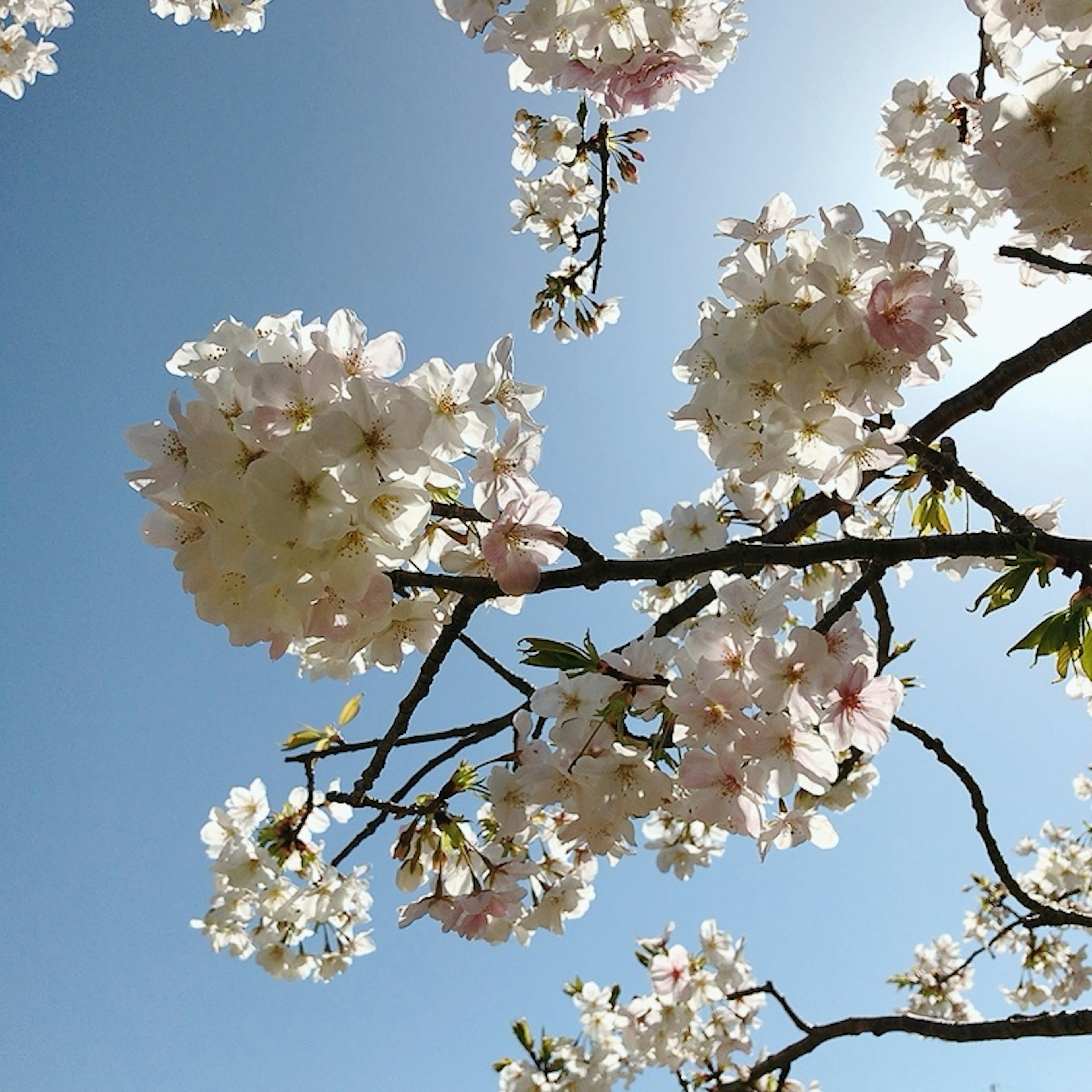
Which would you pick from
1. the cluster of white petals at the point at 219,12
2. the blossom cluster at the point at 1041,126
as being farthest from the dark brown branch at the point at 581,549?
the cluster of white petals at the point at 219,12

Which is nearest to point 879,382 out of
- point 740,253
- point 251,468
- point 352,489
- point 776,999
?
point 740,253

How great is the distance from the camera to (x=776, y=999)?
3188mm

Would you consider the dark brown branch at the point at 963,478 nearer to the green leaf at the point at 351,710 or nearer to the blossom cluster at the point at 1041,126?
the blossom cluster at the point at 1041,126

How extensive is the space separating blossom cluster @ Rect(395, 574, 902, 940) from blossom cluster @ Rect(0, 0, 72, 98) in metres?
6.22

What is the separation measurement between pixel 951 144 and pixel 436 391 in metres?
2.57

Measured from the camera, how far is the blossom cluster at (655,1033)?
4.98 metres

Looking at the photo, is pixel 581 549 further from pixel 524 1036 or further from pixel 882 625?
pixel 524 1036

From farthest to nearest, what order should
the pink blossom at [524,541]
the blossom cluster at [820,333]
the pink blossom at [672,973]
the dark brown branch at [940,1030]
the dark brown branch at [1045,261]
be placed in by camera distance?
1. the pink blossom at [672,973]
2. the dark brown branch at [940,1030]
3. the dark brown branch at [1045,261]
4. the blossom cluster at [820,333]
5. the pink blossom at [524,541]

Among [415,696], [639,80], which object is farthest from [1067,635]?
[639,80]

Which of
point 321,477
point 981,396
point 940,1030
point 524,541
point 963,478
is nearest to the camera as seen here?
point 321,477

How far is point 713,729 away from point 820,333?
0.71 m

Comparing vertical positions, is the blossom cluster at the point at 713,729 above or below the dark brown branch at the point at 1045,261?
below

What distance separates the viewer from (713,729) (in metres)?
1.48

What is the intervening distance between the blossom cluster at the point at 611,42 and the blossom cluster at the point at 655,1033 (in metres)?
4.35
